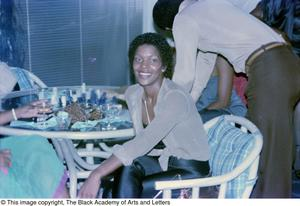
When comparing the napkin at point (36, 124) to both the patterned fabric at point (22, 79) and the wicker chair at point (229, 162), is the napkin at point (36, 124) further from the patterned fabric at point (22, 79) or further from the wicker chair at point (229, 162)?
the patterned fabric at point (22, 79)

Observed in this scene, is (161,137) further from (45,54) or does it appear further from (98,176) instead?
(45,54)

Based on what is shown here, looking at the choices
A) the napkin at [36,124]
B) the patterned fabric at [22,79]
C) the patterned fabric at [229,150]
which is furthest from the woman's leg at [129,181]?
the patterned fabric at [22,79]

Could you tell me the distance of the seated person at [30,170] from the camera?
1.63 m

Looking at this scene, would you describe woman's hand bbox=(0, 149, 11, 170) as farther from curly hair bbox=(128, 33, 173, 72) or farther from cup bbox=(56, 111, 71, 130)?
curly hair bbox=(128, 33, 173, 72)

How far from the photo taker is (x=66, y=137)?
1.85 metres

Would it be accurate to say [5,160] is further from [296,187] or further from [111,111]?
[296,187]

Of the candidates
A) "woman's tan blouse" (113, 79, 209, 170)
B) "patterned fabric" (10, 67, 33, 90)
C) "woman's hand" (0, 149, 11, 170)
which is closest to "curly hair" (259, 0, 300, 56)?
"woman's tan blouse" (113, 79, 209, 170)

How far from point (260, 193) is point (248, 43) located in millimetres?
692

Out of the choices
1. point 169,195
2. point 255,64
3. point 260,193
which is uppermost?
point 255,64

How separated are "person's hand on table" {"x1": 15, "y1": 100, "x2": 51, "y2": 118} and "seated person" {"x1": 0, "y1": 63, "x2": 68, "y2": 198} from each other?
216 mm

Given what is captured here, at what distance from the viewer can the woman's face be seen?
186 centimetres

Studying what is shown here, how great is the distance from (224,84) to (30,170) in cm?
113

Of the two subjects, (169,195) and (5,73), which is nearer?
(169,195)

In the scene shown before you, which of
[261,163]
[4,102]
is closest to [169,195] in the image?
[261,163]
